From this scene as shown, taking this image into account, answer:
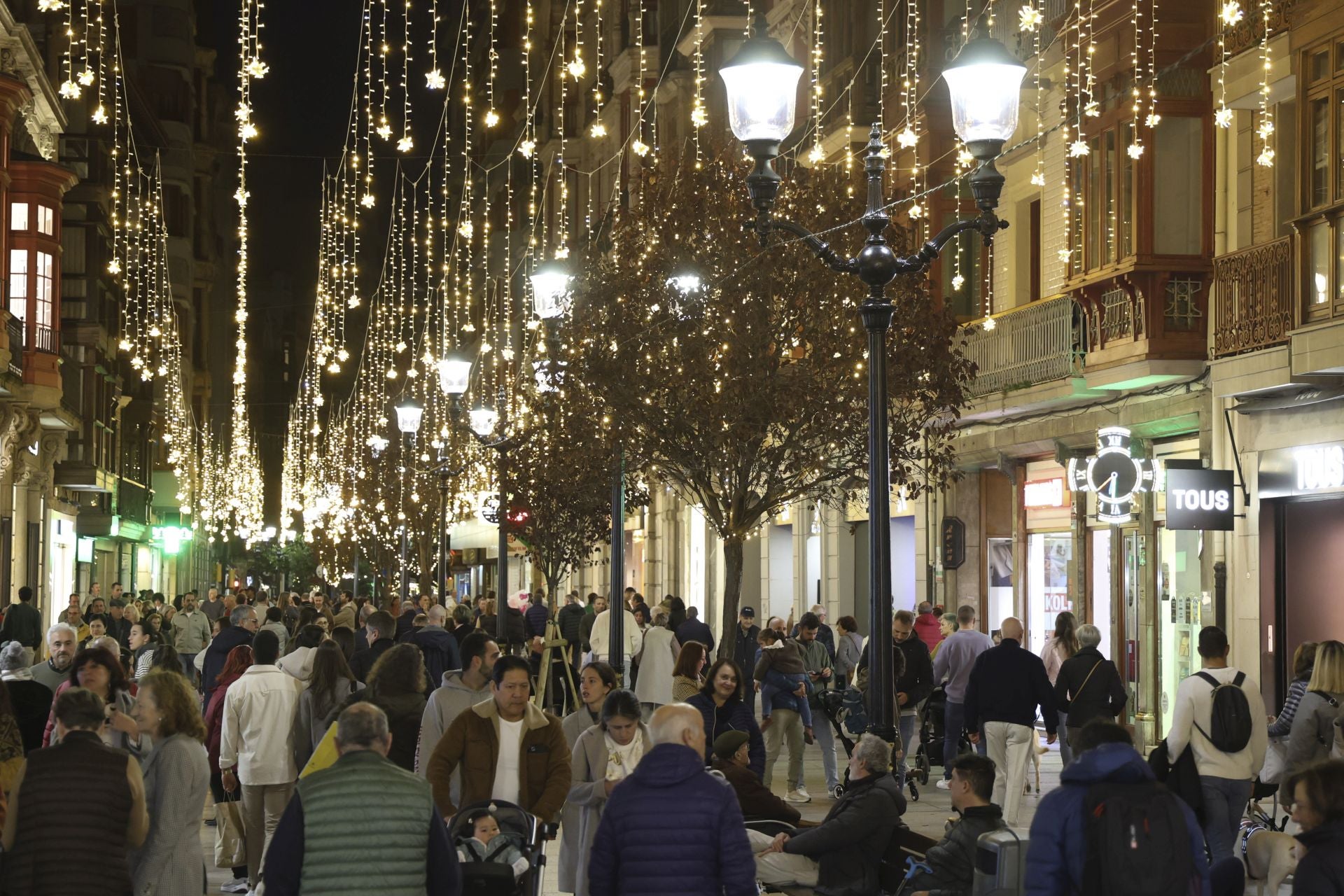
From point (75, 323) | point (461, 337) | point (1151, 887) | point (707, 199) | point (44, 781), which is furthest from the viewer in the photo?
point (461, 337)

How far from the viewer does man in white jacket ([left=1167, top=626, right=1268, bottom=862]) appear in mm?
11703

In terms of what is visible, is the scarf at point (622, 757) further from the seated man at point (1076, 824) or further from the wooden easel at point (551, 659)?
the wooden easel at point (551, 659)

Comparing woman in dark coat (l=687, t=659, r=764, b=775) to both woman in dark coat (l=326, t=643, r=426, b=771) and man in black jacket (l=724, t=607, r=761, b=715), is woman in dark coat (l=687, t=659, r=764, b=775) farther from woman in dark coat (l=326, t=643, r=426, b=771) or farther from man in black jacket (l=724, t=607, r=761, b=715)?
man in black jacket (l=724, t=607, r=761, b=715)

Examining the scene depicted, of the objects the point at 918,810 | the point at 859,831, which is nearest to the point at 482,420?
the point at 918,810

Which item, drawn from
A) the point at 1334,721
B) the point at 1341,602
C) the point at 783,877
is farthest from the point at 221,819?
the point at 1341,602

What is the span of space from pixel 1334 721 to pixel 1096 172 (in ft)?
Answer: 42.0

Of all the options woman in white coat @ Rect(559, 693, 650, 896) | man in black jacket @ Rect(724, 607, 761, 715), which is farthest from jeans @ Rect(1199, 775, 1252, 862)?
man in black jacket @ Rect(724, 607, 761, 715)

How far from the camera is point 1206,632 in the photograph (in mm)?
12055

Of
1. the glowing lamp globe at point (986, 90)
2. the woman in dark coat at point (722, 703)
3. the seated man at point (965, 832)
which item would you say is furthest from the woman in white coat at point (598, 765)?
the glowing lamp globe at point (986, 90)

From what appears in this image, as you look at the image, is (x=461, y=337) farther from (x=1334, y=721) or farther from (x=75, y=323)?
(x=1334, y=721)

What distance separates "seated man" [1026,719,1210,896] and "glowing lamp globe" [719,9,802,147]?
580cm

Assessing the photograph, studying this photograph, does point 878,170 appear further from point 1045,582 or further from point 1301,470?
point 1045,582

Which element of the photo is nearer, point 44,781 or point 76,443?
point 44,781

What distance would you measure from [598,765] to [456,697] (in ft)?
4.78
